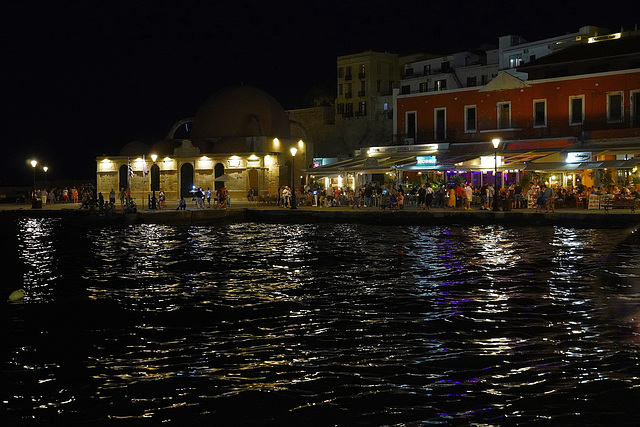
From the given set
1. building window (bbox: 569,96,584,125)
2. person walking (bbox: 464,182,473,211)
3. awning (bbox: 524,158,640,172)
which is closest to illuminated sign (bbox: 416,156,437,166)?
person walking (bbox: 464,182,473,211)

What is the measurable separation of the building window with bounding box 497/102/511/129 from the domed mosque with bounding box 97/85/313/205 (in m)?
15.5

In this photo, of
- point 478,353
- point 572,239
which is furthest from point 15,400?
point 572,239

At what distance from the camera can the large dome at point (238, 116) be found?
51.1 m

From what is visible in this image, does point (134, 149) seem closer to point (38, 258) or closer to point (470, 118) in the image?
point (470, 118)

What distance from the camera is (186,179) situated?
50.4 metres

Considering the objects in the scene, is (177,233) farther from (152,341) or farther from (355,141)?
(355,141)

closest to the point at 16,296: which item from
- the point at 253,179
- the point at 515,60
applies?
the point at 253,179

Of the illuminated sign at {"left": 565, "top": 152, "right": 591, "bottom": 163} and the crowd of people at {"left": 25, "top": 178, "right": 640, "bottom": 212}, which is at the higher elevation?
the illuminated sign at {"left": 565, "top": 152, "right": 591, "bottom": 163}

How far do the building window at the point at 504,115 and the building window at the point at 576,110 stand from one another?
10.6 feet

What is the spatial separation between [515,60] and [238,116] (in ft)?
80.6

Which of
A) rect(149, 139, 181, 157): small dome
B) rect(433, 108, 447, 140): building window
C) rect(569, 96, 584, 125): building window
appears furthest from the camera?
rect(149, 139, 181, 157): small dome

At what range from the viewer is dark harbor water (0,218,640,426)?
23.0 feet

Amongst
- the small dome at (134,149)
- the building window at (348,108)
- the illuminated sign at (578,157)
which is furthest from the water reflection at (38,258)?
the building window at (348,108)

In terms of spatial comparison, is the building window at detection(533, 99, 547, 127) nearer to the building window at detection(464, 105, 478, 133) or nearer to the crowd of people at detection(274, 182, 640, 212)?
the building window at detection(464, 105, 478, 133)
